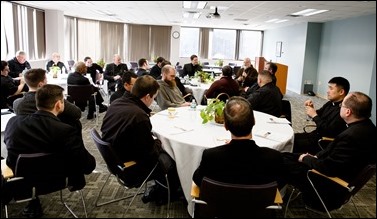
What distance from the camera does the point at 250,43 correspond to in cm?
1630

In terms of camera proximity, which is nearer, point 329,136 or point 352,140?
point 352,140

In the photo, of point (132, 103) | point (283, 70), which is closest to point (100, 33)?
point (283, 70)

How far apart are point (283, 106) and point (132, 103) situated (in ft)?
8.52

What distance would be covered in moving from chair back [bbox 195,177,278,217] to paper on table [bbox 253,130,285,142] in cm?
108

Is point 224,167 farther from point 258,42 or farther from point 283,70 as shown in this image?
point 258,42

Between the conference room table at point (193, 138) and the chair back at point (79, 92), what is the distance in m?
2.35

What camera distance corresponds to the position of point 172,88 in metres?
4.74

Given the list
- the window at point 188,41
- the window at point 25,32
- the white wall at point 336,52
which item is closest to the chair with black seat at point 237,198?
the white wall at point 336,52

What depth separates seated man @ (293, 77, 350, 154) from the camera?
3.10m

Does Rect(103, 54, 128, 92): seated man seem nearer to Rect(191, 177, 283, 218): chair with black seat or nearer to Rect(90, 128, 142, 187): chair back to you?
Rect(90, 128, 142, 187): chair back

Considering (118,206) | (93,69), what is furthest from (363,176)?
(93,69)

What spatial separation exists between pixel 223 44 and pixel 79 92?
39.7 ft

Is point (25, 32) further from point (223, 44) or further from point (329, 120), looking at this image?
point (223, 44)

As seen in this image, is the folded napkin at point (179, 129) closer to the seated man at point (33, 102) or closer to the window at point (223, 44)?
the seated man at point (33, 102)
